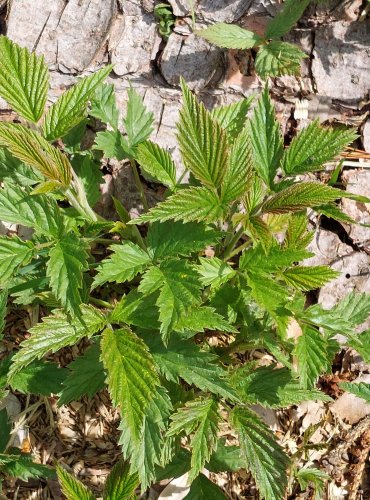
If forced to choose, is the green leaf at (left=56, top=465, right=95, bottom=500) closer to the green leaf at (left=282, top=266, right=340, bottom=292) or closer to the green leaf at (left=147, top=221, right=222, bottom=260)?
the green leaf at (left=147, top=221, right=222, bottom=260)

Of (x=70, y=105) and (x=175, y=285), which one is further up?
(x=70, y=105)

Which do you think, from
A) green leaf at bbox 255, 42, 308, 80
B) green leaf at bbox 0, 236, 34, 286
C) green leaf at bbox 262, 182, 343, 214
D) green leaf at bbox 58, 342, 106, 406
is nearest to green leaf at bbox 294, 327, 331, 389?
green leaf at bbox 262, 182, 343, 214

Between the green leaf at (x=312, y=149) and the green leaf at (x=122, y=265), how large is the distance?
52cm

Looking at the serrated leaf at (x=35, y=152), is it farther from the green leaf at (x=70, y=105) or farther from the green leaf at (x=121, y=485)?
the green leaf at (x=121, y=485)

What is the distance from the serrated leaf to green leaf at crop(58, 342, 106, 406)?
546mm

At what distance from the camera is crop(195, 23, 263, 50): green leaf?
7.39ft

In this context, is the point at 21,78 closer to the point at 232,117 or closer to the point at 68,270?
the point at 68,270

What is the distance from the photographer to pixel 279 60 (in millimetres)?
2303

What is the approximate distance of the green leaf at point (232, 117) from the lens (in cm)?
199

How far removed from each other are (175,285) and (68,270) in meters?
0.30

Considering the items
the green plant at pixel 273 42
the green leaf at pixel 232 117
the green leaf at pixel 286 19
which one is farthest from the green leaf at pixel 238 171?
the green leaf at pixel 286 19

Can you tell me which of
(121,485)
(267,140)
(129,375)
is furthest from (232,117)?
(121,485)

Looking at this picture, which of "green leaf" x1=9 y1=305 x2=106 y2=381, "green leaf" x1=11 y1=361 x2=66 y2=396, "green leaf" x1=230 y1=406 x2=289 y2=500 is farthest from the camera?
"green leaf" x1=11 y1=361 x2=66 y2=396

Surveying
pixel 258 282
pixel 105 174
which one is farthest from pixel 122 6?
pixel 258 282
